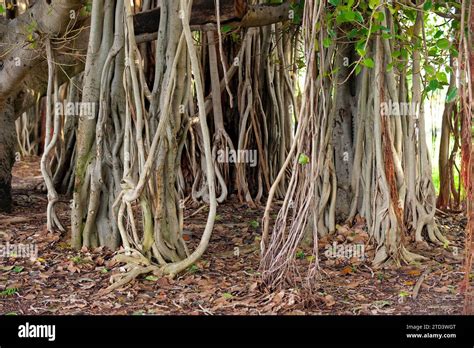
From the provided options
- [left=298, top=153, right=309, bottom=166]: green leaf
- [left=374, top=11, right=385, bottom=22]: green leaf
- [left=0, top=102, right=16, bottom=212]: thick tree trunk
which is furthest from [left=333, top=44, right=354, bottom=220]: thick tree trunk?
[left=0, top=102, right=16, bottom=212]: thick tree trunk

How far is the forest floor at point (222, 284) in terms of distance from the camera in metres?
3.76

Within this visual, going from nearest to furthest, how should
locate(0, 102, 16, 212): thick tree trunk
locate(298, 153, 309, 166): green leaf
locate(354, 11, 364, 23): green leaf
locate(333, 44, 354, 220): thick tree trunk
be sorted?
locate(298, 153, 309, 166): green leaf, locate(354, 11, 364, 23): green leaf, locate(333, 44, 354, 220): thick tree trunk, locate(0, 102, 16, 212): thick tree trunk

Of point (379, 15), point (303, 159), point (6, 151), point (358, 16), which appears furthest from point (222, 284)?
Answer: point (6, 151)

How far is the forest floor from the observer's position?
3760 mm

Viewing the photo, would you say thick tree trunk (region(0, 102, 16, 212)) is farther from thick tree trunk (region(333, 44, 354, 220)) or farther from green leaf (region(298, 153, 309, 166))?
green leaf (region(298, 153, 309, 166))

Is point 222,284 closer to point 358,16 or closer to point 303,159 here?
point 303,159

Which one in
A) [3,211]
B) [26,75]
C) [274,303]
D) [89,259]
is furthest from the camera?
[3,211]

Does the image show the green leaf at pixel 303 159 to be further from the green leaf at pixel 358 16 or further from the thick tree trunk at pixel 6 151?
the thick tree trunk at pixel 6 151

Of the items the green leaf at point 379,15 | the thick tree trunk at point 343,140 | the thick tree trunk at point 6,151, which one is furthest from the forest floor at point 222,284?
the green leaf at point 379,15

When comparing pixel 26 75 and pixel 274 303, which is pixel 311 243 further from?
pixel 26 75
